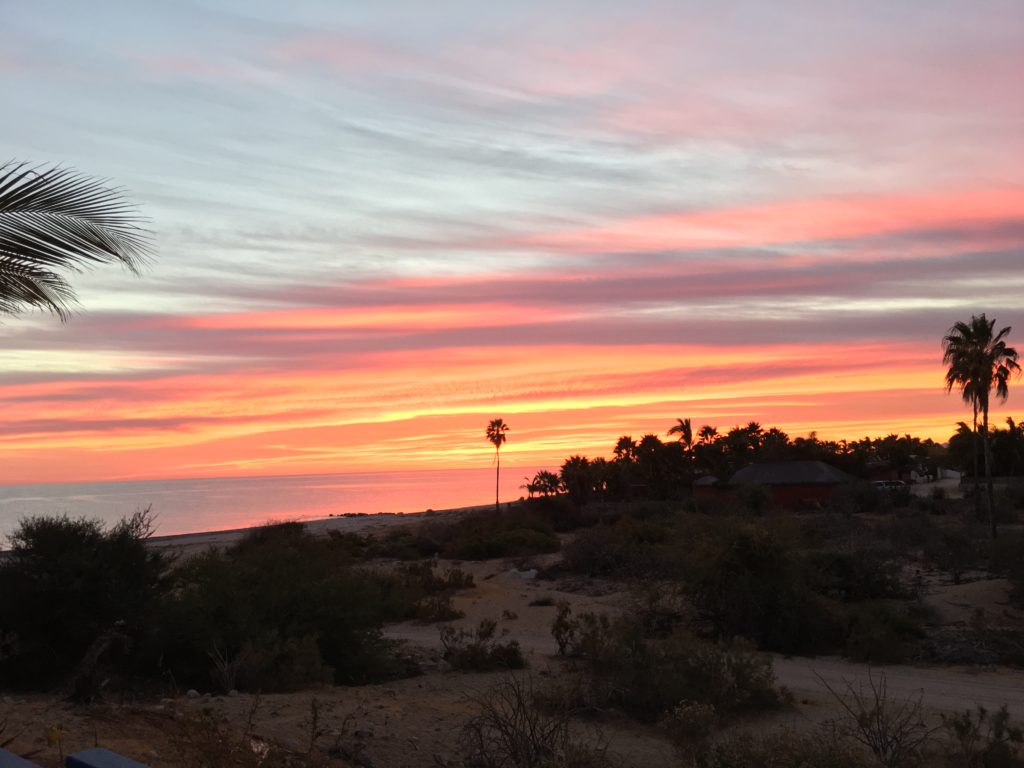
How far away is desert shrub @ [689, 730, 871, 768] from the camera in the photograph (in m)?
8.45

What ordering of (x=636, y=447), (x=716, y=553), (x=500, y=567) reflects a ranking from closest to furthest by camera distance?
(x=716, y=553) < (x=500, y=567) < (x=636, y=447)

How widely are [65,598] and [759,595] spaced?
42.6ft

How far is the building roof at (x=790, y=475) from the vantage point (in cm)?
6675

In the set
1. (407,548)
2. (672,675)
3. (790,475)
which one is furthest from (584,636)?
(790,475)

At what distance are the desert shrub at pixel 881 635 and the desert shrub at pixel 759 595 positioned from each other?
75 cm

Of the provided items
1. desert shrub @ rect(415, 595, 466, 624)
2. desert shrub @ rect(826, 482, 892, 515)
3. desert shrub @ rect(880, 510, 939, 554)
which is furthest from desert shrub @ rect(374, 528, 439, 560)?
desert shrub @ rect(826, 482, 892, 515)

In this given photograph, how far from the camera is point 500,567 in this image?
38.0 meters

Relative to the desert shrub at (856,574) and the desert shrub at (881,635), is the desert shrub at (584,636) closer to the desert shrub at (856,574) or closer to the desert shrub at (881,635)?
the desert shrub at (881,635)

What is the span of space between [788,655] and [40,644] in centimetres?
1332

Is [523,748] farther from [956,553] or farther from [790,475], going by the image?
[790,475]

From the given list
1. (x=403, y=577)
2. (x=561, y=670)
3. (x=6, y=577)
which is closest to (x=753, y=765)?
(x=561, y=670)

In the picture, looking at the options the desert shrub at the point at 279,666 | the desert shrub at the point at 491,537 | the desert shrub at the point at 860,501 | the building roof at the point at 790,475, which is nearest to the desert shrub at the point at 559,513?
the desert shrub at the point at 491,537

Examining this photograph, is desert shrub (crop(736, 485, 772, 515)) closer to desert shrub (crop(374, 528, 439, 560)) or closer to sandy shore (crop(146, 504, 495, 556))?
sandy shore (crop(146, 504, 495, 556))

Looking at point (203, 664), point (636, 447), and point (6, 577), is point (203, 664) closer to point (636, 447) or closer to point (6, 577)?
point (6, 577)
